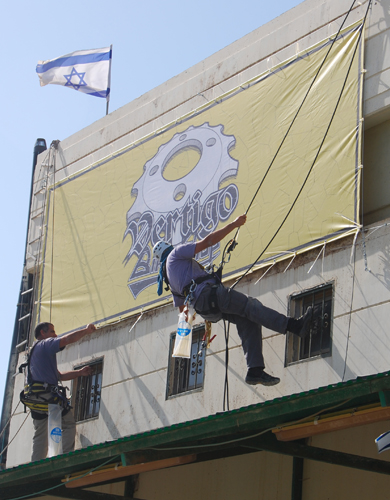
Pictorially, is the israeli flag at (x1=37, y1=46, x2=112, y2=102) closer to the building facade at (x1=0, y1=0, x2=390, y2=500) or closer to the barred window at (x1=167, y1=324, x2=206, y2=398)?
the building facade at (x1=0, y1=0, x2=390, y2=500)

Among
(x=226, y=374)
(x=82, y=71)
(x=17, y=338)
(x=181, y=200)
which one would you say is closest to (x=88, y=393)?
(x=17, y=338)

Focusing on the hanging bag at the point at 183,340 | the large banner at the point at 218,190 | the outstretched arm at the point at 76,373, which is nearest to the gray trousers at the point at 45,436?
the outstretched arm at the point at 76,373

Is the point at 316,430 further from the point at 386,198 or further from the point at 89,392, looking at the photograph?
the point at 89,392

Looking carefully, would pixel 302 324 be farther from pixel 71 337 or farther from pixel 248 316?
pixel 71 337

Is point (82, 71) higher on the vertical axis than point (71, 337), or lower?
higher

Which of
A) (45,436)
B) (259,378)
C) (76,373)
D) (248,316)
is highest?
(76,373)

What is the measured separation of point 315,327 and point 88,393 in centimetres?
511

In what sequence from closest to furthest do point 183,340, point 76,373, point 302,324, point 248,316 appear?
point 302,324
point 183,340
point 248,316
point 76,373

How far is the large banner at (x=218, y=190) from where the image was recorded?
11.3 meters

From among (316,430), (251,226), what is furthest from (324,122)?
(316,430)

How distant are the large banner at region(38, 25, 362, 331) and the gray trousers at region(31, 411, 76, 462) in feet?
6.26

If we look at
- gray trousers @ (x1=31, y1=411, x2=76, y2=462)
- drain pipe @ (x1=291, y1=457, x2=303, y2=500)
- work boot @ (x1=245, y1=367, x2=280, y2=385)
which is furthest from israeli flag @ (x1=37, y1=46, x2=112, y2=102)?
Result: drain pipe @ (x1=291, y1=457, x2=303, y2=500)

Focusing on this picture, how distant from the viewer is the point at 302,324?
10.0 meters

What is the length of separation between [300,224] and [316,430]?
438 centimetres
